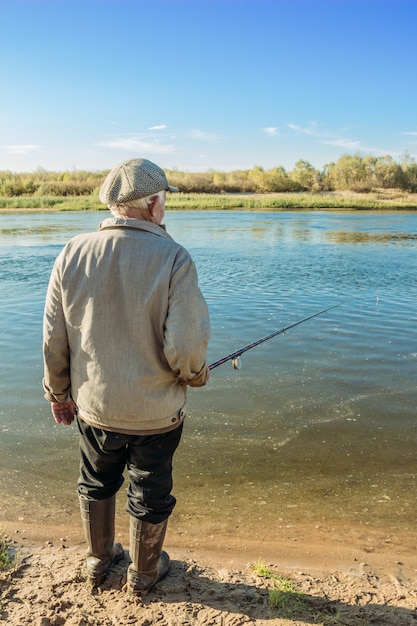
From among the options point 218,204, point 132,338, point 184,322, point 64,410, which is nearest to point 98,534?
point 64,410

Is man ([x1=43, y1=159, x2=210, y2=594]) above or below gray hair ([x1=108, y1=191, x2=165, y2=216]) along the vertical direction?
below

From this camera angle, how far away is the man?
7.66ft

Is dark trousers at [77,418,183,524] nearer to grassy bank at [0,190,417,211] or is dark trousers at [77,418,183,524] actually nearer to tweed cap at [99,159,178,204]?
tweed cap at [99,159,178,204]

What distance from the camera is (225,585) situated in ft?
9.17

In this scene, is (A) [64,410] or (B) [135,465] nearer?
(B) [135,465]

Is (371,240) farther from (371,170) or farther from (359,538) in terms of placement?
(371,170)

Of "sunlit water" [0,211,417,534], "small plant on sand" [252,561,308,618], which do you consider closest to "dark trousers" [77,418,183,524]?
"small plant on sand" [252,561,308,618]

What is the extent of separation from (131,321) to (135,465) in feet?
2.09

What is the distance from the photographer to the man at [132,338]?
2.34m

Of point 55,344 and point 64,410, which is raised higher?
→ point 55,344

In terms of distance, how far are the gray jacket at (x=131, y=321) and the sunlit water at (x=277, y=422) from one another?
1506 millimetres

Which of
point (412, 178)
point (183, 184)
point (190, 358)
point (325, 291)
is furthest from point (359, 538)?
point (412, 178)

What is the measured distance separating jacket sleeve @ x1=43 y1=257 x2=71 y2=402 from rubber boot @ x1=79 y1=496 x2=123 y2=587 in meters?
0.52

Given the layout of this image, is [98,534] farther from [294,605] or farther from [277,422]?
[277,422]
